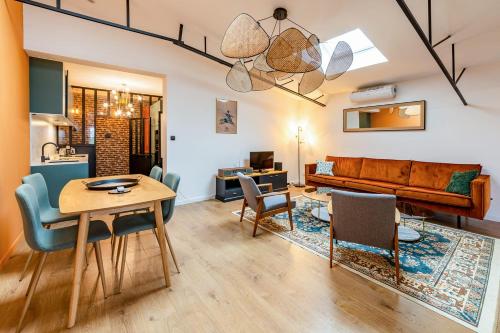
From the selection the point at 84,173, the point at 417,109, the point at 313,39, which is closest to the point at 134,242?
the point at 84,173

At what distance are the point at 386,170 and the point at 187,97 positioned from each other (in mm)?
4181

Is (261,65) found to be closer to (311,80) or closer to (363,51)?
(311,80)

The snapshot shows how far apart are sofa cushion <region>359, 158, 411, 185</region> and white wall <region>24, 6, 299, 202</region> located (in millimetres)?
2120

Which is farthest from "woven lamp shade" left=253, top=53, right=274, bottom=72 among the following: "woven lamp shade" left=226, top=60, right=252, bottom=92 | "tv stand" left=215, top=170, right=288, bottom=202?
"tv stand" left=215, top=170, right=288, bottom=202

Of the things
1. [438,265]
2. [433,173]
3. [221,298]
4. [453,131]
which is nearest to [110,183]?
[221,298]

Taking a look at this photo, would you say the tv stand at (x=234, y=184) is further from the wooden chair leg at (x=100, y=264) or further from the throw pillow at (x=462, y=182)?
the throw pillow at (x=462, y=182)

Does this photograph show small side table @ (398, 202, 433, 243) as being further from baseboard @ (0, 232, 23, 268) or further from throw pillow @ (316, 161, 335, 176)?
baseboard @ (0, 232, 23, 268)

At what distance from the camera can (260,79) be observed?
8.36 feet

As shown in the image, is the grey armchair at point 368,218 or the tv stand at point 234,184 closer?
the grey armchair at point 368,218

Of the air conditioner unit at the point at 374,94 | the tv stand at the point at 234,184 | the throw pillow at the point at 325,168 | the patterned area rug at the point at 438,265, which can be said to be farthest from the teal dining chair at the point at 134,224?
the air conditioner unit at the point at 374,94

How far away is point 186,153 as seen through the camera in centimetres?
461

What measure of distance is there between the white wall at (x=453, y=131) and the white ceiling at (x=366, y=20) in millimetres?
270

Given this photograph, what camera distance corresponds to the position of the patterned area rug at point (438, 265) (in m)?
1.77

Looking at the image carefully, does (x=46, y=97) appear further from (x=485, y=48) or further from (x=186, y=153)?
(x=485, y=48)
